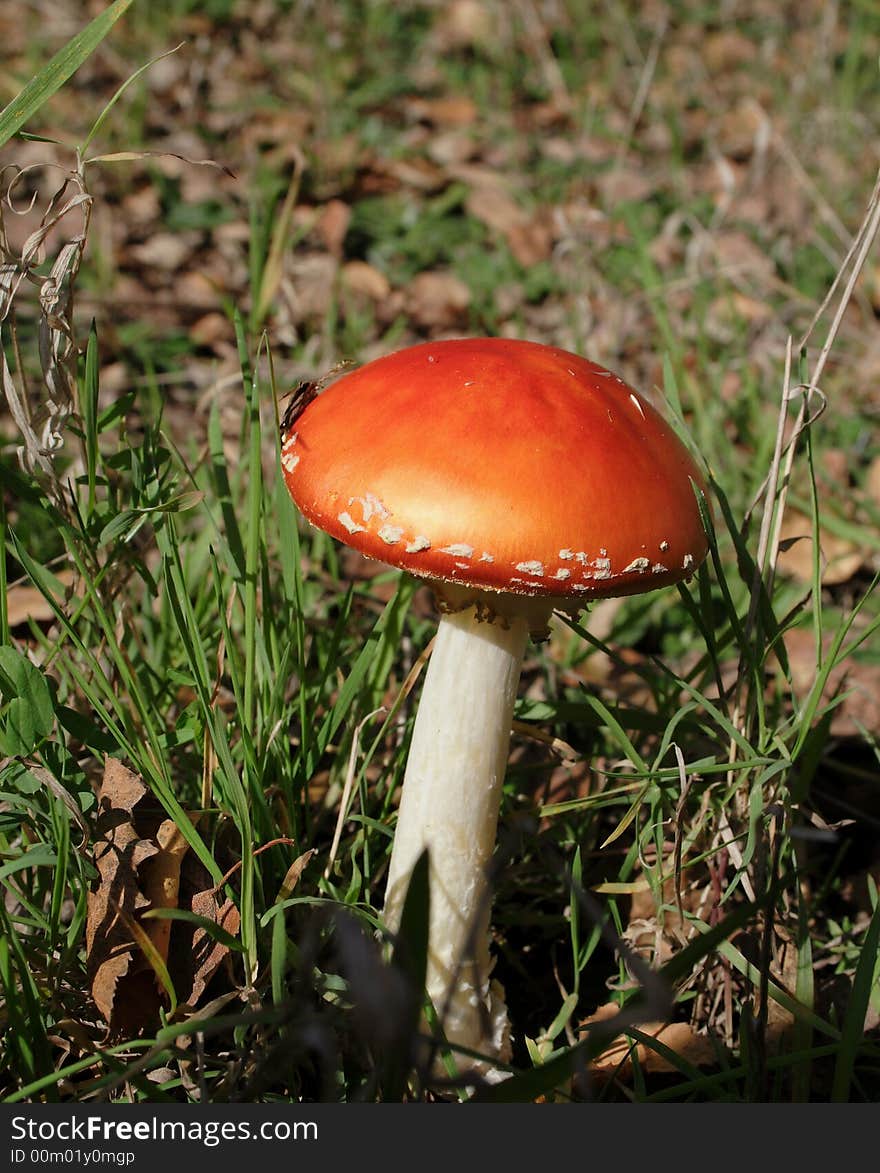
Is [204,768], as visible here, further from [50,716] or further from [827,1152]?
[827,1152]

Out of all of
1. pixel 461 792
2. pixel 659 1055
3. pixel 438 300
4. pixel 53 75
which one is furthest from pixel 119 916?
pixel 438 300

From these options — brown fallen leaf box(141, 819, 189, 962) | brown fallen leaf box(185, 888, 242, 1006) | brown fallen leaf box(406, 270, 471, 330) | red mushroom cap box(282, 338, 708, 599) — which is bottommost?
brown fallen leaf box(185, 888, 242, 1006)

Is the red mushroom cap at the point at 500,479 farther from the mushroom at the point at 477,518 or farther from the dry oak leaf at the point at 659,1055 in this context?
the dry oak leaf at the point at 659,1055

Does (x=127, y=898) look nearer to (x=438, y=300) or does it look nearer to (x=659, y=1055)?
(x=659, y=1055)

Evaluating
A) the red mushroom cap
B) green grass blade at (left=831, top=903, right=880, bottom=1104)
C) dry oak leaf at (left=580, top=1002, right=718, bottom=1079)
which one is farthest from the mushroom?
green grass blade at (left=831, top=903, right=880, bottom=1104)

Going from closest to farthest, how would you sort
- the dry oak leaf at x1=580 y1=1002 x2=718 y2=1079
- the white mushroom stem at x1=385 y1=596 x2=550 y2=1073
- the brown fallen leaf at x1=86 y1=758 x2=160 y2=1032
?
the brown fallen leaf at x1=86 y1=758 x2=160 y2=1032
the white mushroom stem at x1=385 y1=596 x2=550 y2=1073
the dry oak leaf at x1=580 y1=1002 x2=718 y2=1079

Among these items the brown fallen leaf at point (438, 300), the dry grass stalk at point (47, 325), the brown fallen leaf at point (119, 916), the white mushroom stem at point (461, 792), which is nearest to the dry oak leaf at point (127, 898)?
the brown fallen leaf at point (119, 916)

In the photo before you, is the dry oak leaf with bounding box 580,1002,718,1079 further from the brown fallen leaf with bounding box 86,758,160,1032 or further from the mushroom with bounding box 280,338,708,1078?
the brown fallen leaf with bounding box 86,758,160,1032

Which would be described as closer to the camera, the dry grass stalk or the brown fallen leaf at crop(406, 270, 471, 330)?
the dry grass stalk
